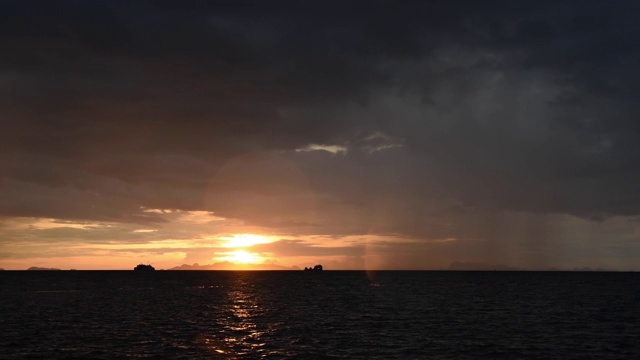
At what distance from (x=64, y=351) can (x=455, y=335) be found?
1813 inches

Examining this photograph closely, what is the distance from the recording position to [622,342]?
2542 inches

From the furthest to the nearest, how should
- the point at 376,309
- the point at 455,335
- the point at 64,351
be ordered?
the point at 376,309, the point at 455,335, the point at 64,351

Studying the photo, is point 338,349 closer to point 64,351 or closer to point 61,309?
point 64,351

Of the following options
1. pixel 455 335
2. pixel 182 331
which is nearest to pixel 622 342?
pixel 455 335

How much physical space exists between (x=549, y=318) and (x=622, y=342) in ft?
85.9

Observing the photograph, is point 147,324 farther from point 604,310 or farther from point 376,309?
point 604,310

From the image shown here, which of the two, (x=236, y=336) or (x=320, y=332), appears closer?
(x=236, y=336)

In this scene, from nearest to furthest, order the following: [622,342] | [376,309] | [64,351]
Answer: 1. [64,351]
2. [622,342]
3. [376,309]

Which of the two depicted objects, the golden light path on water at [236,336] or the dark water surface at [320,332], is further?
the golden light path on water at [236,336]

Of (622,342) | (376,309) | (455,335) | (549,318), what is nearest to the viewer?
(622,342)

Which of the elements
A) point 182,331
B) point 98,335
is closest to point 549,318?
point 182,331

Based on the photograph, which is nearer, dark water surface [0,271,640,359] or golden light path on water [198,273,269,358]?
dark water surface [0,271,640,359]

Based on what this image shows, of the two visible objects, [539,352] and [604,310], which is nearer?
[539,352]

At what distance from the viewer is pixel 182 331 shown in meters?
72.5
